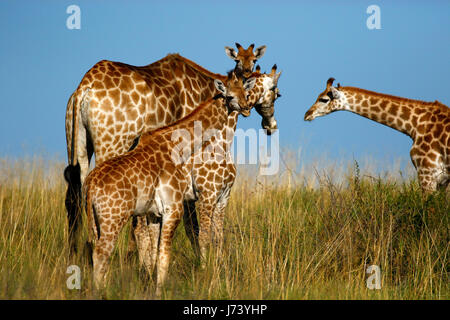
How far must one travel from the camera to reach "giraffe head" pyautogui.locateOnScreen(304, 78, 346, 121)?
42.3 feet

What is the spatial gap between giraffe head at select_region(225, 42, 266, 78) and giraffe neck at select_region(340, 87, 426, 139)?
2.09m

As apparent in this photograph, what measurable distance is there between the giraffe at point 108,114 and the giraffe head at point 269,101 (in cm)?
152

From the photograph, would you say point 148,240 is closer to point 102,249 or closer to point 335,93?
point 102,249

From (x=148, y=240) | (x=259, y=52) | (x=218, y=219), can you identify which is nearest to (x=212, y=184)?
(x=218, y=219)

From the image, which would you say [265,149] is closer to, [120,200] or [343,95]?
[343,95]

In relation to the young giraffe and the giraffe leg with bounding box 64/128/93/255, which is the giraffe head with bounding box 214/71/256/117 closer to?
the young giraffe

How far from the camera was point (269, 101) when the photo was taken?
11148 millimetres

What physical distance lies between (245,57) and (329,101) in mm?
2197

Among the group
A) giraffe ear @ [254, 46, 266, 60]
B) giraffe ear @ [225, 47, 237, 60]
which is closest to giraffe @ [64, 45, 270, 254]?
giraffe ear @ [225, 47, 237, 60]
